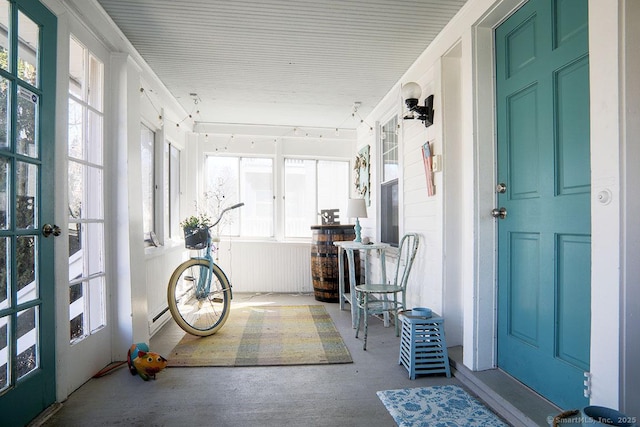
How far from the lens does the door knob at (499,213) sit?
2.03 m

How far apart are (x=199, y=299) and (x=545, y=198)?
9.10ft

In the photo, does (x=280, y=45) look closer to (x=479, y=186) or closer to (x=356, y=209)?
(x=479, y=186)

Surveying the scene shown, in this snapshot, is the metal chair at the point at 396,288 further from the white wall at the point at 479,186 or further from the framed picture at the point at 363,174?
the framed picture at the point at 363,174

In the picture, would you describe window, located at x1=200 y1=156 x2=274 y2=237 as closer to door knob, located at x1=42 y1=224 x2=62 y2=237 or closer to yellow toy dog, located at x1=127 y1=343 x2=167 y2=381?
yellow toy dog, located at x1=127 y1=343 x2=167 y2=381

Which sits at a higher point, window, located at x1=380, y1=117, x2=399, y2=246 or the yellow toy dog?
window, located at x1=380, y1=117, x2=399, y2=246

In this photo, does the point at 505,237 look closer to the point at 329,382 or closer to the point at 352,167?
the point at 329,382

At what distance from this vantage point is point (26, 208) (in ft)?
5.57

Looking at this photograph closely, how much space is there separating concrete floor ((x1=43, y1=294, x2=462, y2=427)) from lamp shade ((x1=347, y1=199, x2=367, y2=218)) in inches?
64.3

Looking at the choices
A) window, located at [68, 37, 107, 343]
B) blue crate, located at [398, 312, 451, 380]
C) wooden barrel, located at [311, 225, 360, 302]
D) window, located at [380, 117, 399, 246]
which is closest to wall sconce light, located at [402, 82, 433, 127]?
window, located at [380, 117, 399, 246]

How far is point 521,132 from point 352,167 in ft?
11.0

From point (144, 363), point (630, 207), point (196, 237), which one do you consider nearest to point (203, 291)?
point (196, 237)

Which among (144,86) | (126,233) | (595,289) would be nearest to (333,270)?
(126,233)

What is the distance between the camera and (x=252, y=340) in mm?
2947

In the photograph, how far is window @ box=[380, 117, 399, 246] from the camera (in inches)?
149
